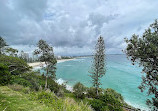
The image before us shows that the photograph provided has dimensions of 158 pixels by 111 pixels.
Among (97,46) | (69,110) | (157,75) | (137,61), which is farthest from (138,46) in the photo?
(97,46)

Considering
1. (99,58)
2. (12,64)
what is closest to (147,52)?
(99,58)

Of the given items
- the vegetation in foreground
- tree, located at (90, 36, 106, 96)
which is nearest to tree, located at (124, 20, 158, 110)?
the vegetation in foreground

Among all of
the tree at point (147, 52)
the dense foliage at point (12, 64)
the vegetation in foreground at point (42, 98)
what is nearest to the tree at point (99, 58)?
the vegetation in foreground at point (42, 98)

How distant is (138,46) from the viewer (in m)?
5.88

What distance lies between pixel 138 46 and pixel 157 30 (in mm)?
1503

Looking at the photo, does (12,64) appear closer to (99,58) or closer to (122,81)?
(99,58)

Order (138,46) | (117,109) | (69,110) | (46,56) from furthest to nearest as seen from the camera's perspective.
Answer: (46,56) < (117,109) < (138,46) < (69,110)

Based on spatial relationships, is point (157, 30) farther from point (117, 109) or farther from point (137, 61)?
point (117, 109)

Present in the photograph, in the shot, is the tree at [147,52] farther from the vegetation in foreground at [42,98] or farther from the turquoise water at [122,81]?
the turquoise water at [122,81]

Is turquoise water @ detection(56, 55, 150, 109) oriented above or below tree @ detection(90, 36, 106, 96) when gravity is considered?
below

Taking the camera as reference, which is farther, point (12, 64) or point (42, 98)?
point (12, 64)

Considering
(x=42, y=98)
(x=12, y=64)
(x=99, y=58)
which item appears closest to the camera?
(x=42, y=98)

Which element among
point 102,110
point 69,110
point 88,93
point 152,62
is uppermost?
point 152,62

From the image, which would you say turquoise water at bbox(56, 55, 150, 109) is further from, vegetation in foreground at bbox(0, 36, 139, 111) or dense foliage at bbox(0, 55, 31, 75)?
dense foliage at bbox(0, 55, 31, 75)
